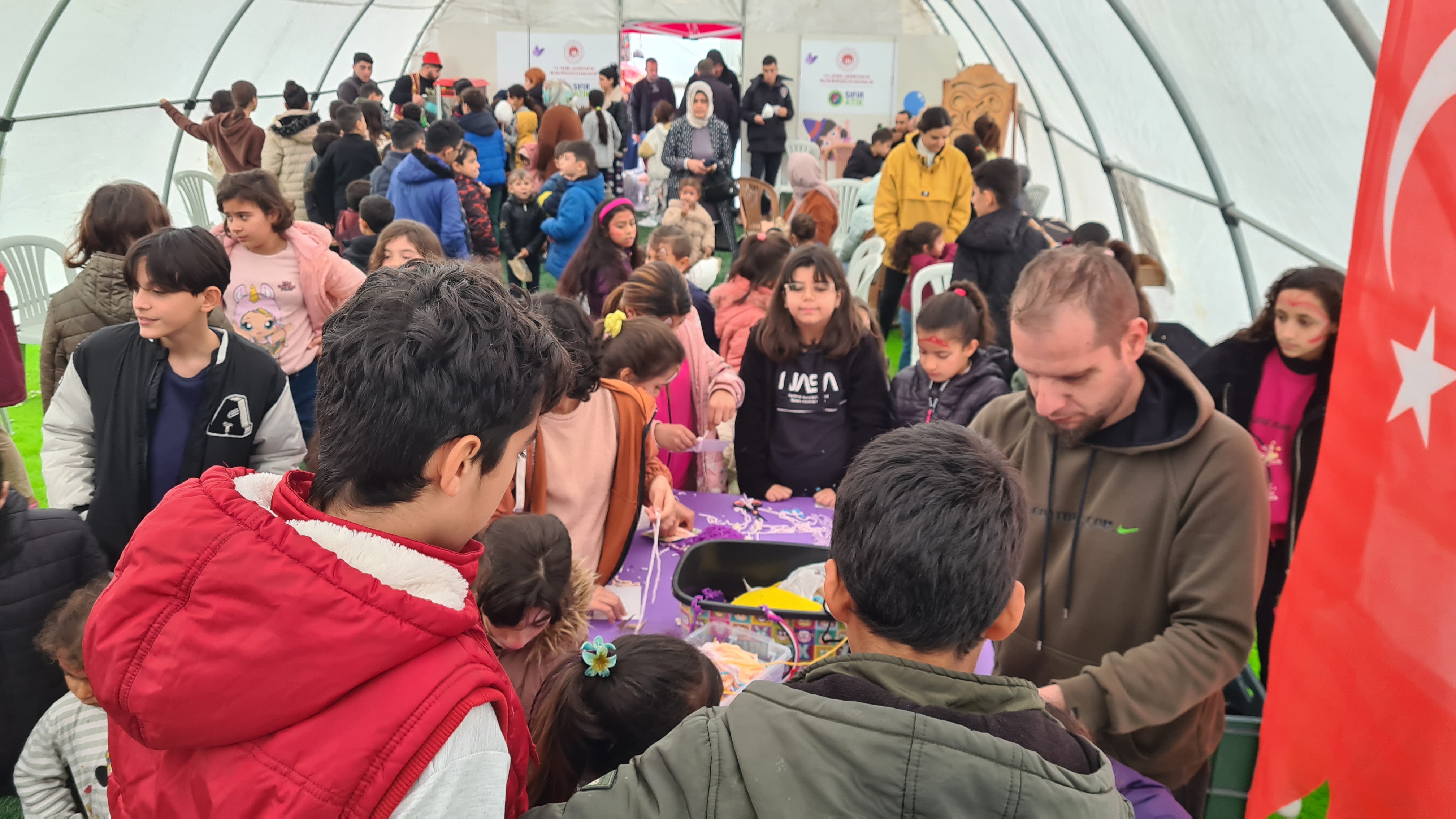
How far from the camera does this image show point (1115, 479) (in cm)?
193

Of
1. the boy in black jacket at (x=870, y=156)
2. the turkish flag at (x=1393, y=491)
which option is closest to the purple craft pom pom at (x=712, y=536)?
the turkish flag at (x=1393, y=491)

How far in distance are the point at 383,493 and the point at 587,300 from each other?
173 inches

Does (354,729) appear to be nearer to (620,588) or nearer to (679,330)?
(620,588)

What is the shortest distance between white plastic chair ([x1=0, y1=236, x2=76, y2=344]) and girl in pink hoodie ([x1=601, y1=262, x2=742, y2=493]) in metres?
4.00

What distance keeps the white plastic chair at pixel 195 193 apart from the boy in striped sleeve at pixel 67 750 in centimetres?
849

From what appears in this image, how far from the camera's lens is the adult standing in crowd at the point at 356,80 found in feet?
38.6

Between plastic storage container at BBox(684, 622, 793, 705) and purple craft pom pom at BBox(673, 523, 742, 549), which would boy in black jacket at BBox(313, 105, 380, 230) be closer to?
purple craft pom pom at BBox(673, 523, 742, 549)

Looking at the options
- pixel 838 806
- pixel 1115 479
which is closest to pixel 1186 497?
pixel 1115 479

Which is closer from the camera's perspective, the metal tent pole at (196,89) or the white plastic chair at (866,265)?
the white plastic chair at (866,265)

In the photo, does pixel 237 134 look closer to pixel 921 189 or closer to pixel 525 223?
pixel 525 223

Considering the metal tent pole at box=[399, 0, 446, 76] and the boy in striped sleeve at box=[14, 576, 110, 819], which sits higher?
the metal tent pole at box=[399, 0, 446, 76]

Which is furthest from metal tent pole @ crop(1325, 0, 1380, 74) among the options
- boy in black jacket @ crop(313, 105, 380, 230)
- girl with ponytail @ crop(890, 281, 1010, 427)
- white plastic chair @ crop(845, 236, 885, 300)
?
boy in black jacket @ crop(313, 105, 380, 230)

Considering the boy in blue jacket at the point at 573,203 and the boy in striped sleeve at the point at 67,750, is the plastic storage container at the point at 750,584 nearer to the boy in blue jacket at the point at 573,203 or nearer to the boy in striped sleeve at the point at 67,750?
the boy in striped sleeve at the point at 67,750

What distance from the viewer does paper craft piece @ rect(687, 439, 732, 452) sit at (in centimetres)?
311
